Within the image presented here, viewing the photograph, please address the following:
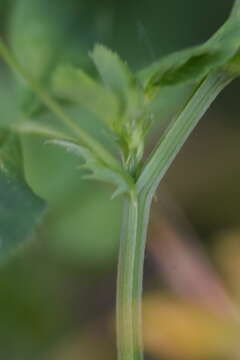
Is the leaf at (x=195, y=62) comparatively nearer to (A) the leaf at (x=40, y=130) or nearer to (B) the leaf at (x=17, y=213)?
(A) the leaf at (x=40, y=130)

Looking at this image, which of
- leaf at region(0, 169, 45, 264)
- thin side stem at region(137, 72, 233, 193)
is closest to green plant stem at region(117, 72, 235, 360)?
thin side stem at region(137, 72, 233, 193)

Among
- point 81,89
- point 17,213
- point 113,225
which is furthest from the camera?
point 113,225

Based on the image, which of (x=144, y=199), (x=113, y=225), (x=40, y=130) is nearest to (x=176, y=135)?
(x=144, y=199)

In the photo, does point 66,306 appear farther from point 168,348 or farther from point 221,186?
point 221,186

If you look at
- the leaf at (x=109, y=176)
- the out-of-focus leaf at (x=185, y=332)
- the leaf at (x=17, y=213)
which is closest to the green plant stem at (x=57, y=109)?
the leaf at (x=109, y=176)

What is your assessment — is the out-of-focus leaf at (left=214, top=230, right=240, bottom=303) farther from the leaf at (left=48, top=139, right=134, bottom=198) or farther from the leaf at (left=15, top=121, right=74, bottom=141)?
the leaf at (left=48, top=139, right=134, bottom=198)

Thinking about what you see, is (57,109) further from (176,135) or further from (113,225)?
(113,225)
